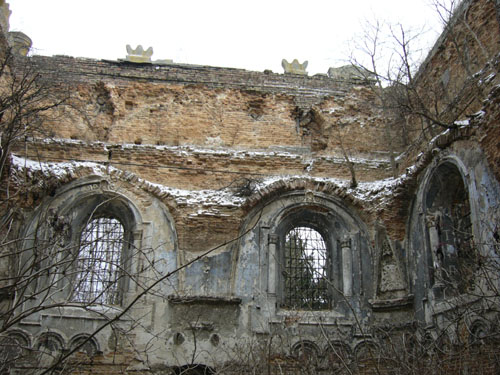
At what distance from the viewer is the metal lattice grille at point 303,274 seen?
37.6 feet

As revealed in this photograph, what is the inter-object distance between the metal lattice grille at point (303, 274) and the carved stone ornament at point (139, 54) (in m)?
6.11

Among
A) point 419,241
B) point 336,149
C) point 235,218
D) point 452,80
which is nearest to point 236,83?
point 336,149

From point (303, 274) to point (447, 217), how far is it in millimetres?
3064

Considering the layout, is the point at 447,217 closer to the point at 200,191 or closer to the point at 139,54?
the point at 200,191

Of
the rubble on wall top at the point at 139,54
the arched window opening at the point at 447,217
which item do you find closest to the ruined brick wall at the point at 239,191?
the arched window opening at the point at 447,217

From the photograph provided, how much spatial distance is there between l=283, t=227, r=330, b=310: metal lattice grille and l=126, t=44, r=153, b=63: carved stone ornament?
6111 mm

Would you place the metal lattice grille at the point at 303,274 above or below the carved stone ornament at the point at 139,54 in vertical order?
below

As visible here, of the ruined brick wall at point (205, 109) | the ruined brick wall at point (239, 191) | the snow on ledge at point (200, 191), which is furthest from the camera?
the ruined brick wall at point (205, 109)

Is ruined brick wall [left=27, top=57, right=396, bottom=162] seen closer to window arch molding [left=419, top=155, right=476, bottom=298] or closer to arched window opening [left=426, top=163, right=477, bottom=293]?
window arch molding [left=419, top=155, right=476, bottom=298]

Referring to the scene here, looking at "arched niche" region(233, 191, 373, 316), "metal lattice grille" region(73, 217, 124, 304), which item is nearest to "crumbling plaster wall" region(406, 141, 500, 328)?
"arched niche" region(233, 191, 373, 316)

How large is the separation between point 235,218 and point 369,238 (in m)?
2.77

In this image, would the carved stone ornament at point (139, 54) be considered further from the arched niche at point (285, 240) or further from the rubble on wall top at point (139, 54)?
the arched niche at point (285, 240)

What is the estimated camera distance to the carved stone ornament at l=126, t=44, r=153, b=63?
1471 cm

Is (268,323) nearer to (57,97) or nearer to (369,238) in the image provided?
(369,238)
